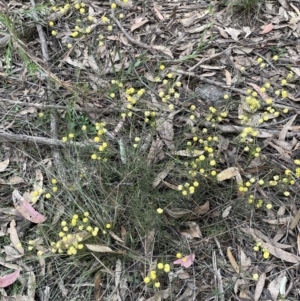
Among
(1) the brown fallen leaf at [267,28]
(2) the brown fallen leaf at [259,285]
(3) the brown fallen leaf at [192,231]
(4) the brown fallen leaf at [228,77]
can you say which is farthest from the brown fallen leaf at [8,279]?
(1) the brown fallen leaf at [267,28]

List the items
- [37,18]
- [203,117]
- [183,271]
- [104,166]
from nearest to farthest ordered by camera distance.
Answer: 1. [183,271]
2. [104,166]
3. [203,117]
4. [37,18]

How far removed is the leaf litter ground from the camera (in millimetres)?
2172

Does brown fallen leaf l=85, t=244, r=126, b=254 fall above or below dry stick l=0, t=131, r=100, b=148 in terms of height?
below

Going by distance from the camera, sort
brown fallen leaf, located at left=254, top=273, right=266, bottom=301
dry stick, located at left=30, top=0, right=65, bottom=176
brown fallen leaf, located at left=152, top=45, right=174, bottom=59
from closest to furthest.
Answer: brown fallen leaf, located at left=254, top=273, right=266, bottom=301 < dry stick, located at left=30, top=0, right=65, bottom=176 < brown fallen leaf, located at left=152, top=45, right=174, bottom=59

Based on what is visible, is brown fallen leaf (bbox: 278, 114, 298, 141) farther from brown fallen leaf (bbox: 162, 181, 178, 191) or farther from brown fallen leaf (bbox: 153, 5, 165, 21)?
brown fallen leaf (bbox: 153, 5, 165, 21)

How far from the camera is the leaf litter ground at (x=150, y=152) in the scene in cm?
217

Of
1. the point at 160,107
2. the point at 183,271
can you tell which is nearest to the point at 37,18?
the point at 160,107

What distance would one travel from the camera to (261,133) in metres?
2.45

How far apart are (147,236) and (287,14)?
1.59 m

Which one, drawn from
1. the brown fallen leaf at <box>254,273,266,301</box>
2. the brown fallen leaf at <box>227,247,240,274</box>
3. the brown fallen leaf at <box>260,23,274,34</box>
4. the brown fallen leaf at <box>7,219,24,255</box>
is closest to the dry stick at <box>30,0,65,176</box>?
the brown fallen leaf at <box>7,219,24,255</box>

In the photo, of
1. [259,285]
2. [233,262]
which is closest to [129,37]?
[233,262]

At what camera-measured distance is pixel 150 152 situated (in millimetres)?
2373

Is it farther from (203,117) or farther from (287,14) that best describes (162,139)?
(287,14)

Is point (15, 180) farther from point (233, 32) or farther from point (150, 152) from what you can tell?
point (233, 32)
